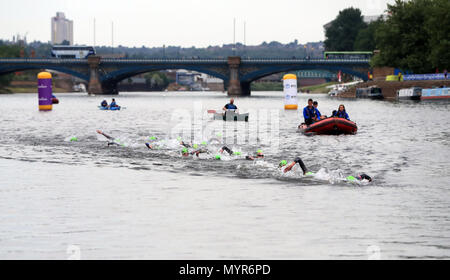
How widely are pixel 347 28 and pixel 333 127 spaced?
510 ft

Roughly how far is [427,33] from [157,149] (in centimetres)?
7899

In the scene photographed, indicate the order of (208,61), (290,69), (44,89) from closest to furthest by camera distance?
(44,89) → (290,69) → (208,61)

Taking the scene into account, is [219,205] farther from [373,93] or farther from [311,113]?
[373,93]

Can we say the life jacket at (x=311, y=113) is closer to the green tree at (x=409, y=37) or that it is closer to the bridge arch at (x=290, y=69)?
the green tree at (x=409, y=37)

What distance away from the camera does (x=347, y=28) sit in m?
187

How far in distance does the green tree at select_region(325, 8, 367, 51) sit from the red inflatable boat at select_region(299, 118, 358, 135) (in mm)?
152332

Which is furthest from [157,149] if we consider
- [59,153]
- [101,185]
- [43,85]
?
[43,85]

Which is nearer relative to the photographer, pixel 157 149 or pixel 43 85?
pixel 157 149

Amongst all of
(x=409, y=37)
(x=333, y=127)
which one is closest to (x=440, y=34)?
(x=409, y=37)

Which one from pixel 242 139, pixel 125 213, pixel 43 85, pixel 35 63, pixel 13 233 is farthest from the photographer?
pixel 35 63

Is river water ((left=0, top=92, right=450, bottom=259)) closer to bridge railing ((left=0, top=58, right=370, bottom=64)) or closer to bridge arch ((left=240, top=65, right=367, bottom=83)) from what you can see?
bridge railing ((left=0, top=58, right=370, bottom=64))

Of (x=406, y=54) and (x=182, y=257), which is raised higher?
(x=406, y=54)

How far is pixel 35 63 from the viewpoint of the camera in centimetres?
16375
